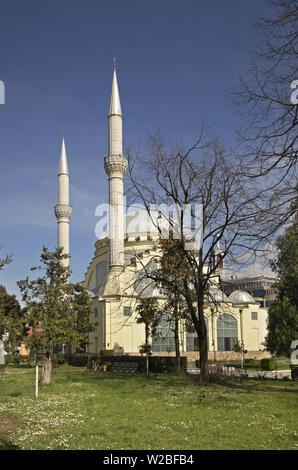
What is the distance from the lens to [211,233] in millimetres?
20250

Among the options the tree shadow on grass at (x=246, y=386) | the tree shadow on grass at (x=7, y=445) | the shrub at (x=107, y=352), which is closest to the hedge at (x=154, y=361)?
the shrub at (x=107, y=352)

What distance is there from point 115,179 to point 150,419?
41084 mm

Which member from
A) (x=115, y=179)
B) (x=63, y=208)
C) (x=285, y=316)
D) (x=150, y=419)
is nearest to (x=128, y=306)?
(x=115, y=179)

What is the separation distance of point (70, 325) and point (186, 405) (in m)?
11.1

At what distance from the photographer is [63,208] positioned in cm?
6216

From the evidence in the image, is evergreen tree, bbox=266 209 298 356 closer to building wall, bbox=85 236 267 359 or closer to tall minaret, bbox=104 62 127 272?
building wall, bbox=85 236 267 359

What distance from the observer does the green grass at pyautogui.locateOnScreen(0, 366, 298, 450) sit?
918cm

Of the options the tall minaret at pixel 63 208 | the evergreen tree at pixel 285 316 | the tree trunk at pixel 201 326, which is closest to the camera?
the tree trunk at pixel 201 326

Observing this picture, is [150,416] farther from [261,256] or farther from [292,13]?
[292,13]

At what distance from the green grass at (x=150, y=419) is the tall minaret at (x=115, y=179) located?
101 ft

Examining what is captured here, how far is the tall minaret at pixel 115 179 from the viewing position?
4869 cm

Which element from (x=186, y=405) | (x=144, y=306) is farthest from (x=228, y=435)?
(x=144, y=306)

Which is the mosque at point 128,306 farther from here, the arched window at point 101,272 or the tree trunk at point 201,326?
the tree trunk at point 201,326

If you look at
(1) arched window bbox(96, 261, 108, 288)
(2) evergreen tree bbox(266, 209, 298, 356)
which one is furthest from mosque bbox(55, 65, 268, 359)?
(2) evergreen tree bbox(266, 209, 298, 356)
